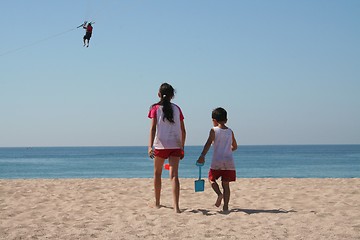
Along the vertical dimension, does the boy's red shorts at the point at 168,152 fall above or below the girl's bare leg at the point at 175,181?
above

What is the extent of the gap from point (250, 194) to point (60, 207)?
3352 mm

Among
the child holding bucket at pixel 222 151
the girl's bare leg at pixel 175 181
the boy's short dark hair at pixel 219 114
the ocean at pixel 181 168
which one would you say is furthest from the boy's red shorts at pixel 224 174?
the ocean at pixel 181 168

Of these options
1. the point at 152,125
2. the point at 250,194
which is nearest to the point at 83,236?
the point at 152,125

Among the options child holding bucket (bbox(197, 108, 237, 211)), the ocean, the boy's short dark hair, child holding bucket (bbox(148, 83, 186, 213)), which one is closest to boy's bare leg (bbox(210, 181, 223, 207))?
child holding bucket (bbox(197, 108, 237, 211))

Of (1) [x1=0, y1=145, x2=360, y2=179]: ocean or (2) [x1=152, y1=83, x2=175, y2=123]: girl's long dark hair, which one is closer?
(2) [x1=152, y1=83, x2=175, y2=123]: girl's long dark hair

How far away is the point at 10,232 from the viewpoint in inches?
216

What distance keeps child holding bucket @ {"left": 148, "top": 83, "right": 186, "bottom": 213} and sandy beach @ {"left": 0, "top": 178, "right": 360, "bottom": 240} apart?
57 cm

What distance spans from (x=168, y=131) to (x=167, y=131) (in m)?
0.01

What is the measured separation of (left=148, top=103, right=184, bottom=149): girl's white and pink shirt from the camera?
6633 mm

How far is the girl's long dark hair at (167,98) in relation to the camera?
21.7 feet

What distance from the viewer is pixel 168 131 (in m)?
6.63

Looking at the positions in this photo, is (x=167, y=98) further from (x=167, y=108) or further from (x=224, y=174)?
(x=224, y=174)

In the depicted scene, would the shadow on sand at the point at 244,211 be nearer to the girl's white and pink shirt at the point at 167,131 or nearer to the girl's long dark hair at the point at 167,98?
the girl's white and pink shirt at the point at 167,131

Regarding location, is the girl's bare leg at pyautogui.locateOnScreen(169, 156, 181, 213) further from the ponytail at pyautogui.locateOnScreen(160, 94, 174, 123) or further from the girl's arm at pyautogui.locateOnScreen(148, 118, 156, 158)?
the ponytail at pyautogui.locateOnScreen(160, 94, 174, 123)
